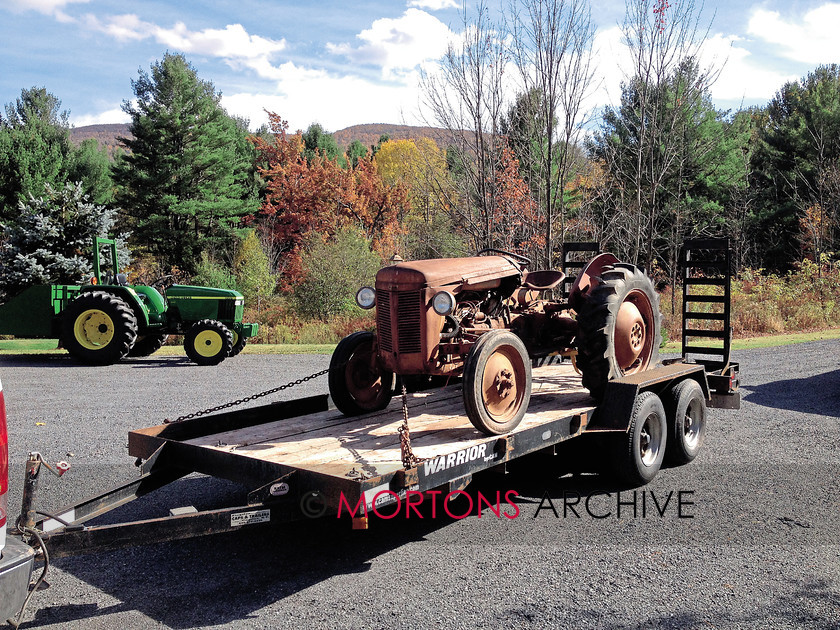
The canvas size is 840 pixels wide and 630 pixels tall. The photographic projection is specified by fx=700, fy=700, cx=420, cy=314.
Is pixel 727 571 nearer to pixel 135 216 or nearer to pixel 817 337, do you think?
pixel 817 337

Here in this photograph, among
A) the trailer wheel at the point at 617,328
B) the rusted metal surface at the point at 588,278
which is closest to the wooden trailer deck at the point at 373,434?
the trailer wheel at the point at 617,328

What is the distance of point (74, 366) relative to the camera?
12.3 metres

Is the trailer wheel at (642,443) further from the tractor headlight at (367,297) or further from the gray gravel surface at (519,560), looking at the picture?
the tractor headlight at (367,297)

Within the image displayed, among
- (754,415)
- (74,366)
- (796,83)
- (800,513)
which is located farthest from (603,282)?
(796,83)

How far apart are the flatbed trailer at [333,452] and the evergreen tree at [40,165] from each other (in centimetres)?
2458

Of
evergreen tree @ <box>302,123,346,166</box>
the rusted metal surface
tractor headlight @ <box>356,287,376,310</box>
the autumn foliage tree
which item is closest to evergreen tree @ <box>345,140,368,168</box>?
evergreen tree @ <box>302,123,346,166</box>

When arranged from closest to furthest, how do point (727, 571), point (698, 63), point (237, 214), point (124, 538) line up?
point (124, 538) < point (727, 571) < point (698, 63) < point (237, 214)

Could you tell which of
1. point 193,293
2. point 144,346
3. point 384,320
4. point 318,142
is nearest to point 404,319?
point 384,320

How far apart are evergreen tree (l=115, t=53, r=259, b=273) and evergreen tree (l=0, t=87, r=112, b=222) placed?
7.86ft

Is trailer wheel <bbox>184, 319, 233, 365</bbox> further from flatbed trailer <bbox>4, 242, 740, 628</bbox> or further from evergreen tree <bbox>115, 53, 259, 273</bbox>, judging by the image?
evergreen tree <bbox>115, 53, 259, 273</bbox>

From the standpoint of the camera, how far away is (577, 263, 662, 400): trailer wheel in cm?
542

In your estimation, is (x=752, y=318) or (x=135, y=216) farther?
(x=135, y=216)

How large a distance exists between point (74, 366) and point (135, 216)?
866 inches

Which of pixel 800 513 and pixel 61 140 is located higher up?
pixel 61 140
